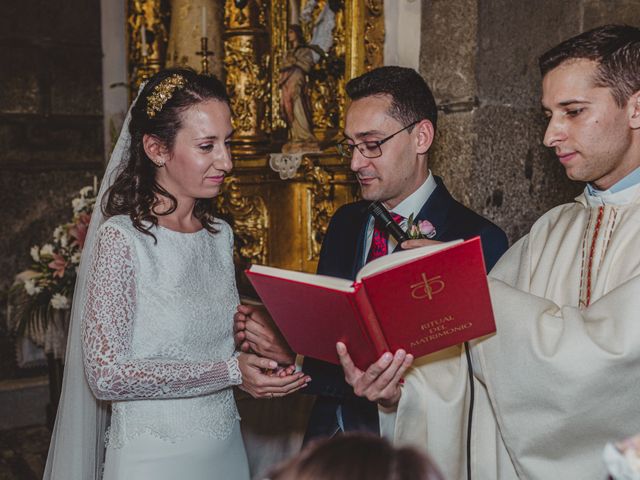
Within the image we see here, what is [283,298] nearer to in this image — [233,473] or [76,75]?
[233,473]

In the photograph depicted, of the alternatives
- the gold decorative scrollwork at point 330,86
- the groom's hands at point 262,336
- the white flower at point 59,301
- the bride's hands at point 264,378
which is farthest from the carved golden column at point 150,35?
the bride's hands at point 264,378

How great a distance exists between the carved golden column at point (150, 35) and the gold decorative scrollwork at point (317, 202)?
179 cm

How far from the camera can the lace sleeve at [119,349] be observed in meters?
2.29

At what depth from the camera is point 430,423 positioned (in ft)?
7.61

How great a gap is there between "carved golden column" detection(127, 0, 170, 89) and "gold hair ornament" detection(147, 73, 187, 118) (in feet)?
11.5

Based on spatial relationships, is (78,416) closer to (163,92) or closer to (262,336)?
(262,336)

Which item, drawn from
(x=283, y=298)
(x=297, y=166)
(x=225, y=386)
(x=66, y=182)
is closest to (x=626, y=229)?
(x=283, y=298)

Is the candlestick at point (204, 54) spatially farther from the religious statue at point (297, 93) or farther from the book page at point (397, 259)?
the book page at point (397, 259)

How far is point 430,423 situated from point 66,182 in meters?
4.75

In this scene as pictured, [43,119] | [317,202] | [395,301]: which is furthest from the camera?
[43,119]

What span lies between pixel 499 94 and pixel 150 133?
1.87m

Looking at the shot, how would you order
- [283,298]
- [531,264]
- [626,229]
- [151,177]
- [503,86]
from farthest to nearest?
1. [503,86]
2. [151,177]
3. [531,264]
4. [626,229]
5. [283,298]

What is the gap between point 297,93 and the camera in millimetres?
4809

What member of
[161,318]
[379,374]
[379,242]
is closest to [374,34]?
[379,242]
